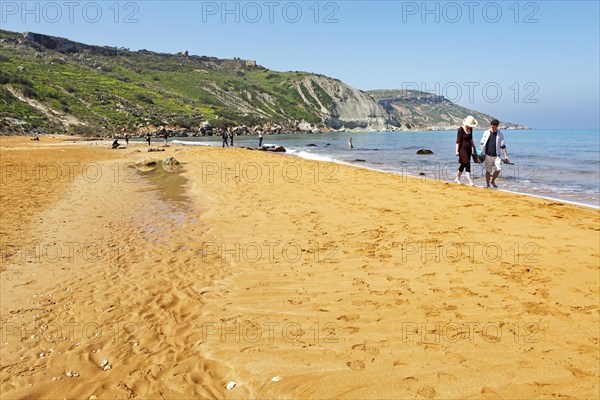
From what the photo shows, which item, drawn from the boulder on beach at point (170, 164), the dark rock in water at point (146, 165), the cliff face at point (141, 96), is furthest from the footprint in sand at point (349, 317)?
the cliff face at point (141, 96)

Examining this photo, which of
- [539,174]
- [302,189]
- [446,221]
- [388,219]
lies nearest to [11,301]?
[388,219]

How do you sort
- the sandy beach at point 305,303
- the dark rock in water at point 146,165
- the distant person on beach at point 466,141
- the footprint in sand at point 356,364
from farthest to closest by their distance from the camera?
the dark rock in water at point 146,165 < the distant person on beach at point 466,141 < the footprint in sand at point 356,364 < the sandy beach at point 305,303

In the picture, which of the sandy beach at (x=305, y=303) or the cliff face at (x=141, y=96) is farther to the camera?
the cliff face at (x=141, y=96)

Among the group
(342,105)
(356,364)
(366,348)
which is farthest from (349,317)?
(342,105)

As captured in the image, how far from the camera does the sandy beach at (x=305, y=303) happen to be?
3.56 m

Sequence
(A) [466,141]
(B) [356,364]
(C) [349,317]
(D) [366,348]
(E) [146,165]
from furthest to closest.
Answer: (E) [146,165]
(A) [466,141]
(C) [349,317]
(D) [366,348]
(B) [356,364]

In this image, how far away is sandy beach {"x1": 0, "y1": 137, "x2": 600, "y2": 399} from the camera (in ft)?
11.7

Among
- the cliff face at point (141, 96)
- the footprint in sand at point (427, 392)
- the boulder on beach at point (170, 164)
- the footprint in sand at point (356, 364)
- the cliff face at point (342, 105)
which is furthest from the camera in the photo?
the cliff face at point (342, 105)

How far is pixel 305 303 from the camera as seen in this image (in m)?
5.16

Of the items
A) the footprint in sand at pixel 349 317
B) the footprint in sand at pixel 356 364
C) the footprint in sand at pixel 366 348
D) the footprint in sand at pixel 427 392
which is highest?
the footprint in sand at pixel 349 317

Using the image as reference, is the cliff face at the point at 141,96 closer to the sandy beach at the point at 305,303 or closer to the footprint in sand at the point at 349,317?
the sandy beach at the point at 305,303

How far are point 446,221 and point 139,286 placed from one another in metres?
6.66

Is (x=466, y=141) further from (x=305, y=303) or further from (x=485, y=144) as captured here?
(x=305, y=303)

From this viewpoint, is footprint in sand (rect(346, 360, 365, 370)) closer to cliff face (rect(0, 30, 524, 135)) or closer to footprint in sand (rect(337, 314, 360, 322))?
footprint in sand (rect(337, 314, 360, 322))
